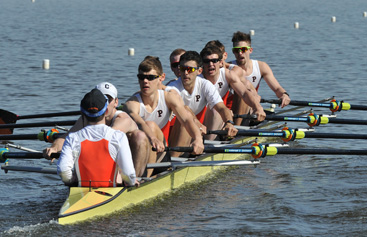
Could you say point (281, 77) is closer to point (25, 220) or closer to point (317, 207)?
point (317, 207)

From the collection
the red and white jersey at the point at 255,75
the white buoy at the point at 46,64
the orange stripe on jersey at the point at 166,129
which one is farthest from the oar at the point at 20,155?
the white buoy at the point at 46,64

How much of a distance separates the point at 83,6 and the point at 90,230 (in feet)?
165

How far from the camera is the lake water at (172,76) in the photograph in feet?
27.0

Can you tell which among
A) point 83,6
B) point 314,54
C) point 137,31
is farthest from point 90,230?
point 83,6

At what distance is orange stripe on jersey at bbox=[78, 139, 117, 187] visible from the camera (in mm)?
7195

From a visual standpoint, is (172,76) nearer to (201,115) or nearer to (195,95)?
(201,115)

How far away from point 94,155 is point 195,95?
3.34 meters

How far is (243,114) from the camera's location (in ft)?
38.0

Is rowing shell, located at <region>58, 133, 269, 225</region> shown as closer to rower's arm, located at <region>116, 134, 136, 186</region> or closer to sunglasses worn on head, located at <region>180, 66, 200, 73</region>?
rower's arm, located at <region>116, 134, 136, 186</region>

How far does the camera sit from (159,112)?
9.18m

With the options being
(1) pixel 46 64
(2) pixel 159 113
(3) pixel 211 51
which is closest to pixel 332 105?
(3) pixel 211 51

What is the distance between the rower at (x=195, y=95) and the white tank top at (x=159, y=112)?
0.44 m

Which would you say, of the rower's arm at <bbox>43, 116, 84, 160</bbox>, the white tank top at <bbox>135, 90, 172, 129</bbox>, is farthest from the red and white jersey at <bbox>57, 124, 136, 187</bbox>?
the white tank top at <bbox>135, 90, 172, 129</bbox>

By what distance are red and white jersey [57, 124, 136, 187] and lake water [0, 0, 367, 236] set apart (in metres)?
0.54
